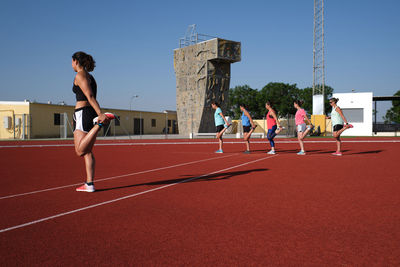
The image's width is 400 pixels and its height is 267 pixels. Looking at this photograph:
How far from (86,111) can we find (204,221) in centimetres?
261

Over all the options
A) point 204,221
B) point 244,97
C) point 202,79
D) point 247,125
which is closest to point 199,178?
point 204,221

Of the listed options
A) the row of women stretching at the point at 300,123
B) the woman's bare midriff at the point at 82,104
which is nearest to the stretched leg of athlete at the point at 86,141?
the woman's bare midriff at the point at 82,104

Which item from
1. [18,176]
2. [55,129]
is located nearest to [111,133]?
[55,129]

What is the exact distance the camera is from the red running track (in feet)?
9.07

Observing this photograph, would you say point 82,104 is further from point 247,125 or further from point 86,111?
point 247,125

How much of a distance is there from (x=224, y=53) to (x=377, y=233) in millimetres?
34200

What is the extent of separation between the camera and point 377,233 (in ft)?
10.8

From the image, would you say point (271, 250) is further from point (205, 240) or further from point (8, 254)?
point (8, 254)

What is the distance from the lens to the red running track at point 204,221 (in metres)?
2.77

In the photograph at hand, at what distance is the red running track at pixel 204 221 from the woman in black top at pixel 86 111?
2.55 feet

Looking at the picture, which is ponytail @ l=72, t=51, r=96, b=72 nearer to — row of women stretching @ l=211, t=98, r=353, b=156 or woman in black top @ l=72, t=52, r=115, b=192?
woman in black top @ l=72, t=52, r=115, b=192

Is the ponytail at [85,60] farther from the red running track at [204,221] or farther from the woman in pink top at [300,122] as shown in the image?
the woman in pink top at [300,122]

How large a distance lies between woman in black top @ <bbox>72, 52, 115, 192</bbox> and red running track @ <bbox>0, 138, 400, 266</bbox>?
2.55 feet

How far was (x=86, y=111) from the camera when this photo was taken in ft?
16.9
